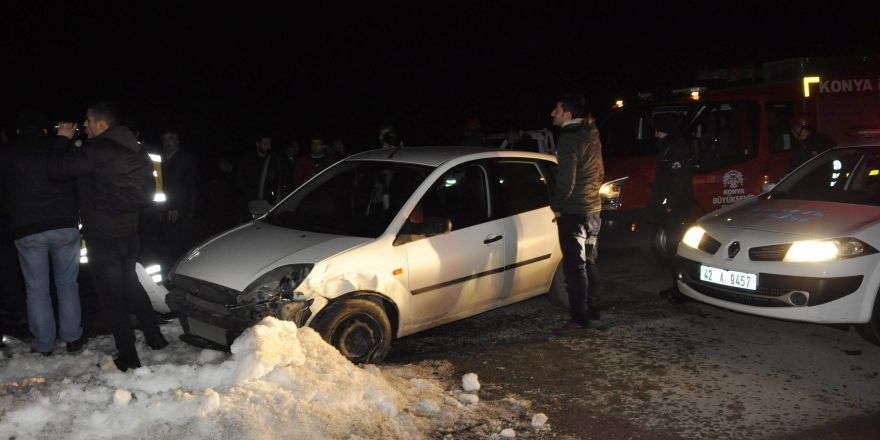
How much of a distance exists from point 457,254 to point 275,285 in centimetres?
138

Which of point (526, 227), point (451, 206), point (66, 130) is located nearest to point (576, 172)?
point (526, 227)

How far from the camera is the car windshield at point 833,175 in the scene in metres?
6.46

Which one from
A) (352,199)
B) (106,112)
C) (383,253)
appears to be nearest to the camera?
(106,112)

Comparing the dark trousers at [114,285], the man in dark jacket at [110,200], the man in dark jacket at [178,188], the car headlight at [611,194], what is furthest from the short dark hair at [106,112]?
the car headlight at [611,194]

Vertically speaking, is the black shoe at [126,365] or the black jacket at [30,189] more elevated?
the black jacket at [30,189]

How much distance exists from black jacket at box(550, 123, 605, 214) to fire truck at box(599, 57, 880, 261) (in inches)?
105

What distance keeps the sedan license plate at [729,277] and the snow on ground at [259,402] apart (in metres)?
2.15

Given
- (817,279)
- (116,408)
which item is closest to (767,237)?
(817,279)

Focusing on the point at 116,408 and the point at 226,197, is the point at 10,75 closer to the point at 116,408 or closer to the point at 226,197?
the point at 226,197

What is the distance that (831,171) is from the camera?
6680mm

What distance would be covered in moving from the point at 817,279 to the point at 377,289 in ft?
10.0

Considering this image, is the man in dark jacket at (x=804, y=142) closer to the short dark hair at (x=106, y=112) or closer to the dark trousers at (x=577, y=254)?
the dark trousers at (x=577, y=254)

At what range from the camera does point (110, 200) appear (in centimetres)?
486

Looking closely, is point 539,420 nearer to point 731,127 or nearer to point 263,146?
point 731,127
